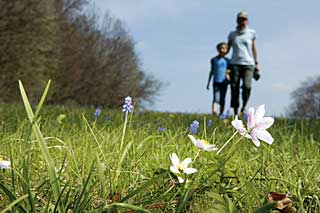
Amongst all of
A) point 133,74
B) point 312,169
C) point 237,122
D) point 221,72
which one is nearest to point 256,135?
point 237,122

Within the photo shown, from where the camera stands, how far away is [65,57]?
22734 mm

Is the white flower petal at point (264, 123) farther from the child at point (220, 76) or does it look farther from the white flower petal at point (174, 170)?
the child at point (220, 76)

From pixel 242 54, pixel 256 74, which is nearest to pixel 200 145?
pixel 242 54

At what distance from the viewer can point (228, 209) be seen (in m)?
1.09

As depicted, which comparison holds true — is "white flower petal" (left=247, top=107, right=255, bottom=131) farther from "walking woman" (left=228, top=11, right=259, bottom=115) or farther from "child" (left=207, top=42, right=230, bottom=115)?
"child" (left=207, top=42, right=230, bottom=115)

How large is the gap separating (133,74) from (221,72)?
647 inches

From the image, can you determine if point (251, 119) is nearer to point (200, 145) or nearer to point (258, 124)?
point (258, 124)

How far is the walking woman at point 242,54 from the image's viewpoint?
27.0 ft

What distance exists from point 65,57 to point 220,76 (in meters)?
14.8

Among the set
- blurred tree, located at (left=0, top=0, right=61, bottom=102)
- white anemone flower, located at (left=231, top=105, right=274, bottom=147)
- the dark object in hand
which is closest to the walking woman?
the dark object in hand

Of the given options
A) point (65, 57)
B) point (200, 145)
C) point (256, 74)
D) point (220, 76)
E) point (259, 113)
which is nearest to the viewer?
point (200, 145)

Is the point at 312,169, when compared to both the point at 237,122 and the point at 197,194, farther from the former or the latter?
the point at 237,122

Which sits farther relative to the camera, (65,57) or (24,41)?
(65,57)

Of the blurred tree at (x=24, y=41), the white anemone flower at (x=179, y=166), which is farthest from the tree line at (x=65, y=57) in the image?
the white anemone flower at (x=179, y=166)
